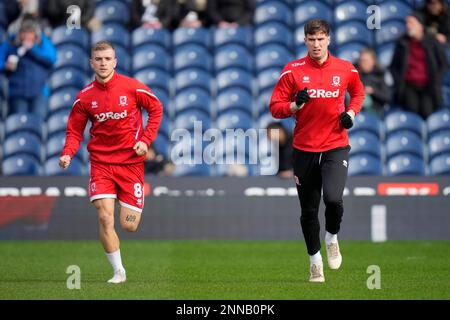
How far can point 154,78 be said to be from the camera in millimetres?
19594

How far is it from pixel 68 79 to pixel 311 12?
4.49m

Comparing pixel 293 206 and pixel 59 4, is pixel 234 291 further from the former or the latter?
pixel 59 4

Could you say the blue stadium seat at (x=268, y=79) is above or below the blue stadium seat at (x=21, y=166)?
above

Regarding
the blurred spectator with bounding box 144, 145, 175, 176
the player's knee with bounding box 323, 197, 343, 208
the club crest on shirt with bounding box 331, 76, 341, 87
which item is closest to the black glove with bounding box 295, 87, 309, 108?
the club crest on shirt with bounding box 331, 76, 341, 87

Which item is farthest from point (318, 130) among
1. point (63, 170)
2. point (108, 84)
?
point (63, 170)

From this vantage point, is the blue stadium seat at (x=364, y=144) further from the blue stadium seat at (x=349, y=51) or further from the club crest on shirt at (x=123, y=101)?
the club crest on shirt at (x=123, y=101)

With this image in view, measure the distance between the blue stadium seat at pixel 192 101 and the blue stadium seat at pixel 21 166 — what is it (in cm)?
258

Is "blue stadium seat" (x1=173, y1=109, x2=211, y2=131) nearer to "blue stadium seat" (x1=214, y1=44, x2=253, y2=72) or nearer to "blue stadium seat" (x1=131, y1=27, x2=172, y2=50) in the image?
"blue stadium seat" (x1=214, y1=44, x2=253, y2=72)

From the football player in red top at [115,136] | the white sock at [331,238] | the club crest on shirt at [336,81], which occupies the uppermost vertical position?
the club crest on shirt at [336,81]

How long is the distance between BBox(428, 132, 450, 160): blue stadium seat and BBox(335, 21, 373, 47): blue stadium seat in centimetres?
229

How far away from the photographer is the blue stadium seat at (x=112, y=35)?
66.0ft

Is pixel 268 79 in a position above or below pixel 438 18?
below

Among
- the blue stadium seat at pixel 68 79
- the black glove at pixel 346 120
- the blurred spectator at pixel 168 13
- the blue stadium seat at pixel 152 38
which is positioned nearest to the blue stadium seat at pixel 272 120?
the blurred spectator at pixel 168 13

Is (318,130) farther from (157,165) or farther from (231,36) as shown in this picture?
(231,36)
